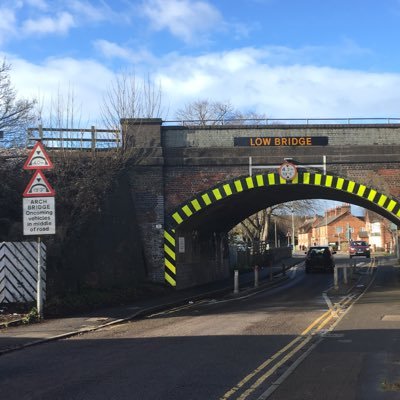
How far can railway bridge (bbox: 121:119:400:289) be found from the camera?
73.1 ft

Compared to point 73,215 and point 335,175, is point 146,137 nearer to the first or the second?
point 73,215

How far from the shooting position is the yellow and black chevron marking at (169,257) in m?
22.2

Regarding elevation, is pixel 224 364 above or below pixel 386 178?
below

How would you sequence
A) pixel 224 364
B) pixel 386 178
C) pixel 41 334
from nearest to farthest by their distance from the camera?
pixel 224 364 → pixel 41 334 → pixel 386 178

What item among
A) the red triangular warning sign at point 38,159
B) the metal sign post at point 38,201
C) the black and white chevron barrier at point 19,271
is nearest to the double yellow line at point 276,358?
the metal sign post at point 38,201

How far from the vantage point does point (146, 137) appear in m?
22.4

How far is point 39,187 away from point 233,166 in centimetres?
1063

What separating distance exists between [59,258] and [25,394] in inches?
396

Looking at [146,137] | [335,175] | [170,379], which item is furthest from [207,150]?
[170,379]

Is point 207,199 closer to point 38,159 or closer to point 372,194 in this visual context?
point 372,194

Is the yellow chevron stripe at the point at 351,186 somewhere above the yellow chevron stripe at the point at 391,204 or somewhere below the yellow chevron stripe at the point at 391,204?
above

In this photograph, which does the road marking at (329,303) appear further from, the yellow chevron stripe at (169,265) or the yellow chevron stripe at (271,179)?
the yellow chevron stripe at (169,265)

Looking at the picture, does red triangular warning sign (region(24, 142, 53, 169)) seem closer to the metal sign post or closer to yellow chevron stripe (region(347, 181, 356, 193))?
the metal sign post

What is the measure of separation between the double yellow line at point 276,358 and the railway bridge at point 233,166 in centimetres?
1004
